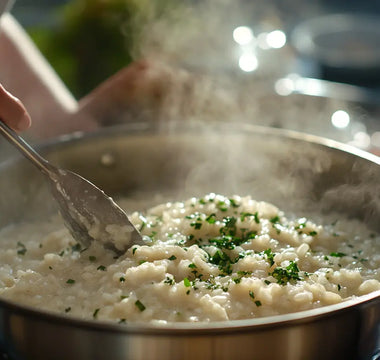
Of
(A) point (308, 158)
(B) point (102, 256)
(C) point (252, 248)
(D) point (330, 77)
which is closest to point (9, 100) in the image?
(B) point (102, 256)

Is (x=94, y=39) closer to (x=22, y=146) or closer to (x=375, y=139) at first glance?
(x=375, y=139)

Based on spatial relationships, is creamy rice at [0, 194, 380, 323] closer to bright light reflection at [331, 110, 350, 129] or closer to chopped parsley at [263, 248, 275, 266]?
chopped parsley at [263, 248, 275, 266]

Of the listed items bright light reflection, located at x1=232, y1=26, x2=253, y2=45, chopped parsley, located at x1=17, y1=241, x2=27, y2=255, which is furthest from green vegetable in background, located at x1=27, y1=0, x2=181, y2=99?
chopped parsley, located at x1=17, y1=241, x2=27, y2=255

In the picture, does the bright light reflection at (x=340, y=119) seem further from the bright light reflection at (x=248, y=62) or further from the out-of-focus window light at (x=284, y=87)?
the bright light reflection at (x=248, y=62)

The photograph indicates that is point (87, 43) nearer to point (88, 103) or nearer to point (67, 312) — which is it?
point (88, 103)

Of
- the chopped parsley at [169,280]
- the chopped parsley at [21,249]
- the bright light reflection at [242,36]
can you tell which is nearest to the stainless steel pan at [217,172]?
the chopped parsley at [21,249]

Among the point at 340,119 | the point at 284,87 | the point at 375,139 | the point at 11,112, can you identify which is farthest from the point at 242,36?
the point at 11,112
